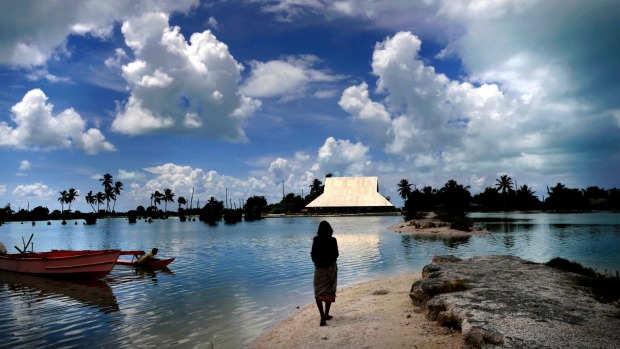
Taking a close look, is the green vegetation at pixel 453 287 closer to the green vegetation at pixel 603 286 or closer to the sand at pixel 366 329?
the sand at pixel 366 329

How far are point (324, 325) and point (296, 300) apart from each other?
478cm

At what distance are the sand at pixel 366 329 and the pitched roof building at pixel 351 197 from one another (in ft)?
337

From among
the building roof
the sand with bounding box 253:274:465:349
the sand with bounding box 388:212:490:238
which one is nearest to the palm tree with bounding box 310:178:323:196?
the building roof

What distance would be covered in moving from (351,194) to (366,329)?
111393 millimetres

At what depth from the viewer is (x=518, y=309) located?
27.1ft

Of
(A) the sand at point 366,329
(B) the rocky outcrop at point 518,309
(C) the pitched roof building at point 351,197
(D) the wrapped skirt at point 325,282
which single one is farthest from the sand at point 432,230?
(C) the pitched roof building at point 351,197

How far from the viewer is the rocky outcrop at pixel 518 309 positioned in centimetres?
672

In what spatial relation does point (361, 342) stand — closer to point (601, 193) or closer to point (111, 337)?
point (111, 337)

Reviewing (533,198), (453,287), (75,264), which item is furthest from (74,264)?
(533,198)

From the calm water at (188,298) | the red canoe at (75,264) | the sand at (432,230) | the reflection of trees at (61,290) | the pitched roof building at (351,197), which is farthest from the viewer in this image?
the pitched roof building at (351,197)

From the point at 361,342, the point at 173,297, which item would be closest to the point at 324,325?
the point at 361,342

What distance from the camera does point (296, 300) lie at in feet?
48.1

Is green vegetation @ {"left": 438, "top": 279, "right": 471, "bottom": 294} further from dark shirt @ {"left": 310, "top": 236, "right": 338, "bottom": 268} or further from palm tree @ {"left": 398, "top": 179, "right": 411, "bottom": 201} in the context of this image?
palm tree @ {"left": 398, "top": 179, "right": 411, "bottom": 201}

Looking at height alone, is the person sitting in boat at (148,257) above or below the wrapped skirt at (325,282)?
below
